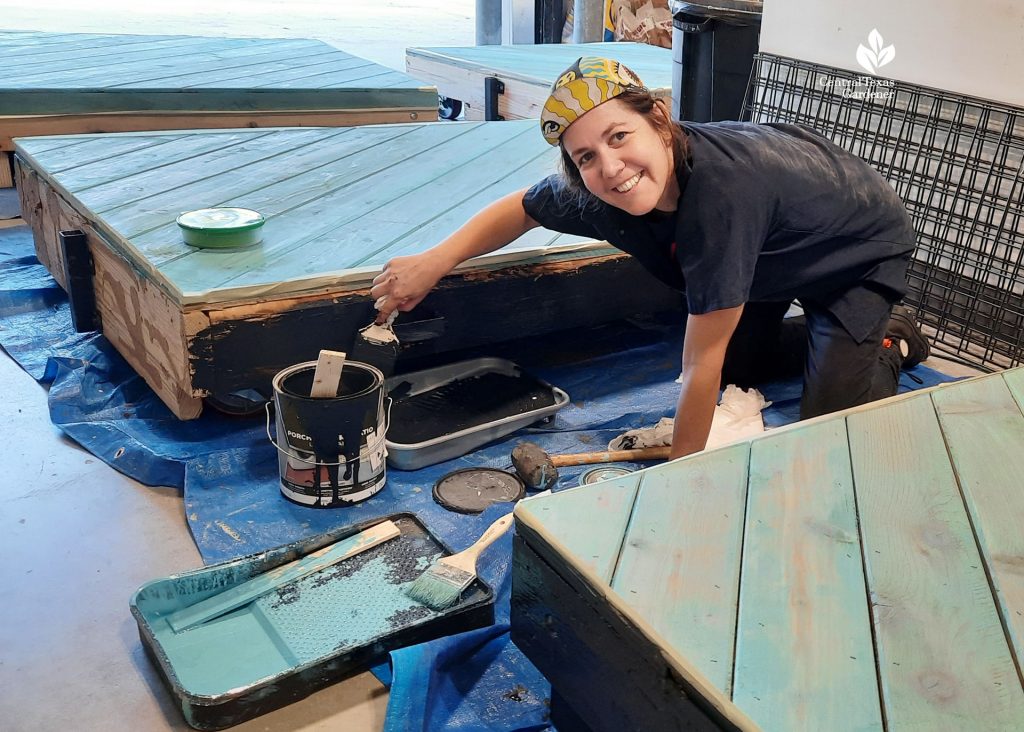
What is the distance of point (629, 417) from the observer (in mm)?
2365

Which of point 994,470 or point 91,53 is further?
point 91,53

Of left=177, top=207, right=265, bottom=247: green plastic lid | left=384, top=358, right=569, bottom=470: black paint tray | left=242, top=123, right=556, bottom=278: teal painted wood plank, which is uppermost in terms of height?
left=177, top=207, right=265, bottom=247: green plastic lid

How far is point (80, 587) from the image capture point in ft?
5.55

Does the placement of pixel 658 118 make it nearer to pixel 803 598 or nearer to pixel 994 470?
pixel 994 470

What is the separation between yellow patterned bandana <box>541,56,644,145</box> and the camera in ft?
5.47

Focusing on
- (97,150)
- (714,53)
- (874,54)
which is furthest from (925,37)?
(97,150)

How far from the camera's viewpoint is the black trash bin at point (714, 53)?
9.90ft

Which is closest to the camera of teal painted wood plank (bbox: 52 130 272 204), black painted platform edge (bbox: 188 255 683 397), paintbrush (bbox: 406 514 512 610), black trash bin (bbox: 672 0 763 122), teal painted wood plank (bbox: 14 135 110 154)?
paintbrush (bbox: 406 514 512 610)

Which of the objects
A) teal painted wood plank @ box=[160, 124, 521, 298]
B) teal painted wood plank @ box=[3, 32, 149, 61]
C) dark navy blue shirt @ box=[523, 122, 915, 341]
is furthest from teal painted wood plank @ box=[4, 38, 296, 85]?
dark navy blue shirt @ box=[523, 122, 915, 341]

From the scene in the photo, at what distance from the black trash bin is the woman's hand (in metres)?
1.50

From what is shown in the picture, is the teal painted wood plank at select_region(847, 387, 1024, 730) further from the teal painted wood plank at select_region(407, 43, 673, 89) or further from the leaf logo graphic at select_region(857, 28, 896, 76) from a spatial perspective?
the teal painted wood plank at select_region(407, 43, 673, 89)

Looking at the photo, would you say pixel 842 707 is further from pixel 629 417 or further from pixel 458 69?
pixel 458 69

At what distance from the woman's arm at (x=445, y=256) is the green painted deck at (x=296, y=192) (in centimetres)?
7

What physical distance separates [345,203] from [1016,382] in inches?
64.1
